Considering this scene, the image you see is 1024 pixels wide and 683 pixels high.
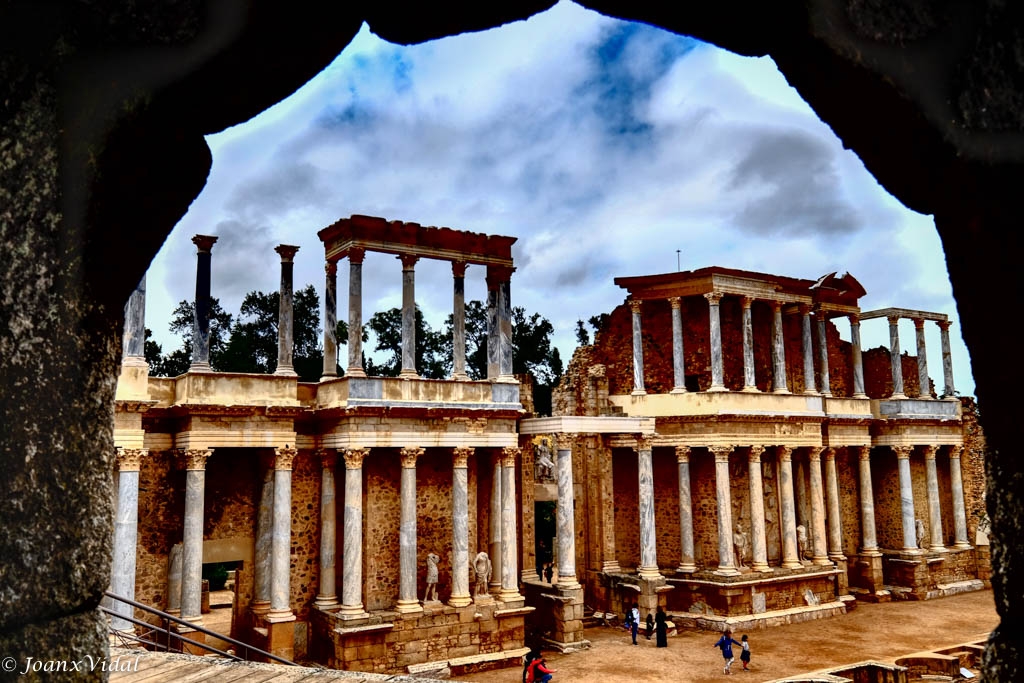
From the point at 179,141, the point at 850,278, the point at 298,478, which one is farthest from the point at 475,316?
the point at 179,141

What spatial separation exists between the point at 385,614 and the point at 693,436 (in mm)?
10719

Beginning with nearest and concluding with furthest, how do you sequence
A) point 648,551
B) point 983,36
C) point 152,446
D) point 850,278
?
point 983,36 < point 152,446 < point 648,551 < point 850,278

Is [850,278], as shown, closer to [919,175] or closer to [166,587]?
[166,587]

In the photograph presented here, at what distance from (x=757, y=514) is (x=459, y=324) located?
425 inches

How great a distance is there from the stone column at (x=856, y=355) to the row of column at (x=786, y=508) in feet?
7.25

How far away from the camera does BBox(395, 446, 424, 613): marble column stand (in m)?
17.9

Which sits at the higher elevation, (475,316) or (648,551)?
(475,316)

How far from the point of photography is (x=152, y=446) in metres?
16.9

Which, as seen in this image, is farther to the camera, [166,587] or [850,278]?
[850,278]

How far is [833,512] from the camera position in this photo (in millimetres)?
26188

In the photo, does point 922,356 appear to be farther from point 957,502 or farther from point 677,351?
point 677,351

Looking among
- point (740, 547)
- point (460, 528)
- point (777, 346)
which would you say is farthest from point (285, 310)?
point (777, 346)

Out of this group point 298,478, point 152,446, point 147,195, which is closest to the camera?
point 147,195

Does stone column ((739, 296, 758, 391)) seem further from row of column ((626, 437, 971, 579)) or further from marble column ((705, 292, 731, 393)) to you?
row of column ((626, 437, 971, 579))
